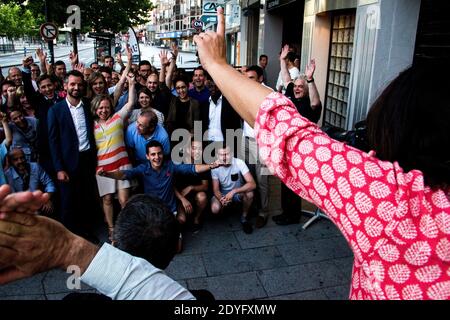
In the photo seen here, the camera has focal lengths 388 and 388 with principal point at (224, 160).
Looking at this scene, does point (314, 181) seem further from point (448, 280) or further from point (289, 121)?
point (448, 280)

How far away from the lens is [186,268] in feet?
13.1

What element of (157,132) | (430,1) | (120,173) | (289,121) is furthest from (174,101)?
(289,121)

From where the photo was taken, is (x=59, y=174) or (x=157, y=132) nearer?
(x=59, y=174)

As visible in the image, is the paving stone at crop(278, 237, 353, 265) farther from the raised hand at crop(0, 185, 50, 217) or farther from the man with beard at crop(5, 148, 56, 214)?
the raised hand at crop(0, 185, 50, 217)

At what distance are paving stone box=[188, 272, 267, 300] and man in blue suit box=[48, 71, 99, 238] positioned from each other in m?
1.68

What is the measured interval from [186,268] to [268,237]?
1148 mm

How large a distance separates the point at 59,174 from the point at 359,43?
496 centimetres

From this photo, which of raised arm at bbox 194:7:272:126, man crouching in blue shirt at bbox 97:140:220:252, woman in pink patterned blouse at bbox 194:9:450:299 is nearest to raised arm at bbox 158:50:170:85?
man crouching in blue shirt at bbox 97:140:220:252

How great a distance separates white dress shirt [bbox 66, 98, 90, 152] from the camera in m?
4.38

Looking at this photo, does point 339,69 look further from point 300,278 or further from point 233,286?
point 233,286

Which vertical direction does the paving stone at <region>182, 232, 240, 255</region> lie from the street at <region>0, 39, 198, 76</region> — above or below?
below

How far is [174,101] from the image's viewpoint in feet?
18.9

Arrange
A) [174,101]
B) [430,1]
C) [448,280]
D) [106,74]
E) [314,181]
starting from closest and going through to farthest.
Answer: [448,280]
[314,181]
[430,1]
[174,101]
[106,74]

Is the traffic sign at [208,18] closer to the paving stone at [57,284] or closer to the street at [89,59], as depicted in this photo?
the street at [89,59]
